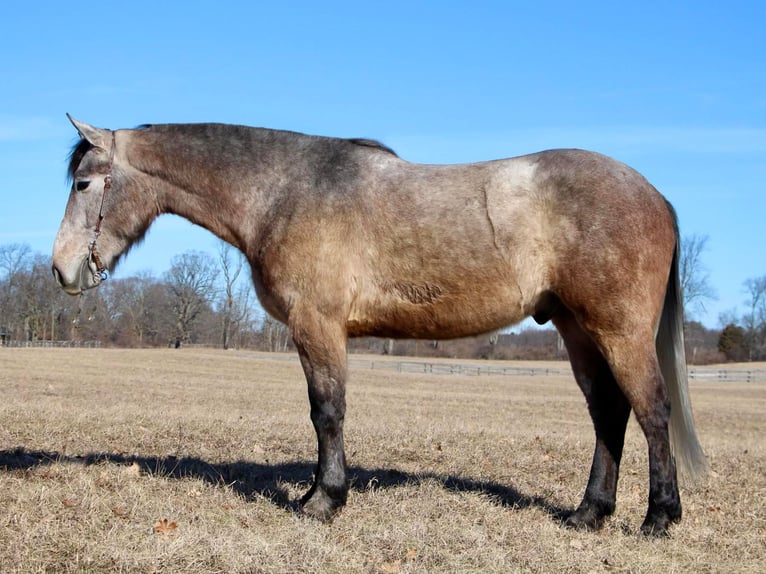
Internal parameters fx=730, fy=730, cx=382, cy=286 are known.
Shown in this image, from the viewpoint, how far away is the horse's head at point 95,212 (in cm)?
657

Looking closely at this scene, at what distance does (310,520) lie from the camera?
5730 mm

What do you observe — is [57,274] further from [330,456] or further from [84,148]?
[330,456]

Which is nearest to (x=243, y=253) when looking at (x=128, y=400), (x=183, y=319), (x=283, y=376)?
(x=128, y=400)

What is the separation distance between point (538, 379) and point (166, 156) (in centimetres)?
4596

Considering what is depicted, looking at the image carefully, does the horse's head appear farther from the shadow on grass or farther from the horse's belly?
the horse's belly

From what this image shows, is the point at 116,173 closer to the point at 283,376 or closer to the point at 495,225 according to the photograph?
the point at 495,225

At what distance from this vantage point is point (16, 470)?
6.71 metres

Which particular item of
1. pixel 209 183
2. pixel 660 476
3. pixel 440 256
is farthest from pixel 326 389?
pixel 660 476

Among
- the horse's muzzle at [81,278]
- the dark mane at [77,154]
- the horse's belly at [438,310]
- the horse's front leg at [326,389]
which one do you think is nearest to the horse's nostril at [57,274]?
the horse's muzzle at [81,278]

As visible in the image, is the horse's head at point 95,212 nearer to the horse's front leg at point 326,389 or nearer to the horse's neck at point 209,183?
the horse's neck at point 209,183

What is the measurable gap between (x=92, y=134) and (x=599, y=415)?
5.32 m

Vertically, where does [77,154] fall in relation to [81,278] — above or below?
above

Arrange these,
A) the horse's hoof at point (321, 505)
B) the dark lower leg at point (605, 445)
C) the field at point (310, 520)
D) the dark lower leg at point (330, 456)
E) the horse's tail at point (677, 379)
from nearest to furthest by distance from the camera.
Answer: the field at point (310, 520)
the horse's hoof at point (321, 505)
the dark lower leg at point (330, 456)
the dark lower leg at point (605, 445)
the horse's tail at point (677, 379)

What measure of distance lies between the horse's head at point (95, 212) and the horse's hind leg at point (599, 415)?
13.5 ft
